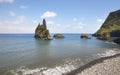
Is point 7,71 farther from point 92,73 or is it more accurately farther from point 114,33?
point 114,33

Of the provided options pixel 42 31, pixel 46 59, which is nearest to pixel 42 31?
A: pixel 42 31

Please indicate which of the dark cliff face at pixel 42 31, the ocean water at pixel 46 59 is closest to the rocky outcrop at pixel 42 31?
the dark cliff face at pixel 42 31

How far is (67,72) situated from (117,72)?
29.3ft

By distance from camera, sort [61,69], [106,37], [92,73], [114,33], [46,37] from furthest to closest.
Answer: [114,33], [46,37], [106,37], [61,69], [92,73]

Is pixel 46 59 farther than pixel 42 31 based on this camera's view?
No

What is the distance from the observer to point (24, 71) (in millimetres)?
28844

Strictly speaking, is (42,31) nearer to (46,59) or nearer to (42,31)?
(42,31)

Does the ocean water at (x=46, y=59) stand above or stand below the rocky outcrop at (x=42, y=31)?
below

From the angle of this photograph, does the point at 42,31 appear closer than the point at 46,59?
No

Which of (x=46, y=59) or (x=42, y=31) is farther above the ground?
(x=42, y=31)

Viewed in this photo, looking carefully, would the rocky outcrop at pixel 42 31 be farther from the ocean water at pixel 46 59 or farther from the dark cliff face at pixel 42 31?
the ocean water at pixel 46 59

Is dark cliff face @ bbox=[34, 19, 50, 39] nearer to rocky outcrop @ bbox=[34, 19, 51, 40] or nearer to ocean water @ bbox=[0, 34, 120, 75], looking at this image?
rocky outcrop @ bbox=[34, 19, 51, 40]

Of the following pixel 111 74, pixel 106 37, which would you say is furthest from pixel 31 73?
pixel 106 37

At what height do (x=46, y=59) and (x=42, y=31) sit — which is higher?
(x=42, y=31)
